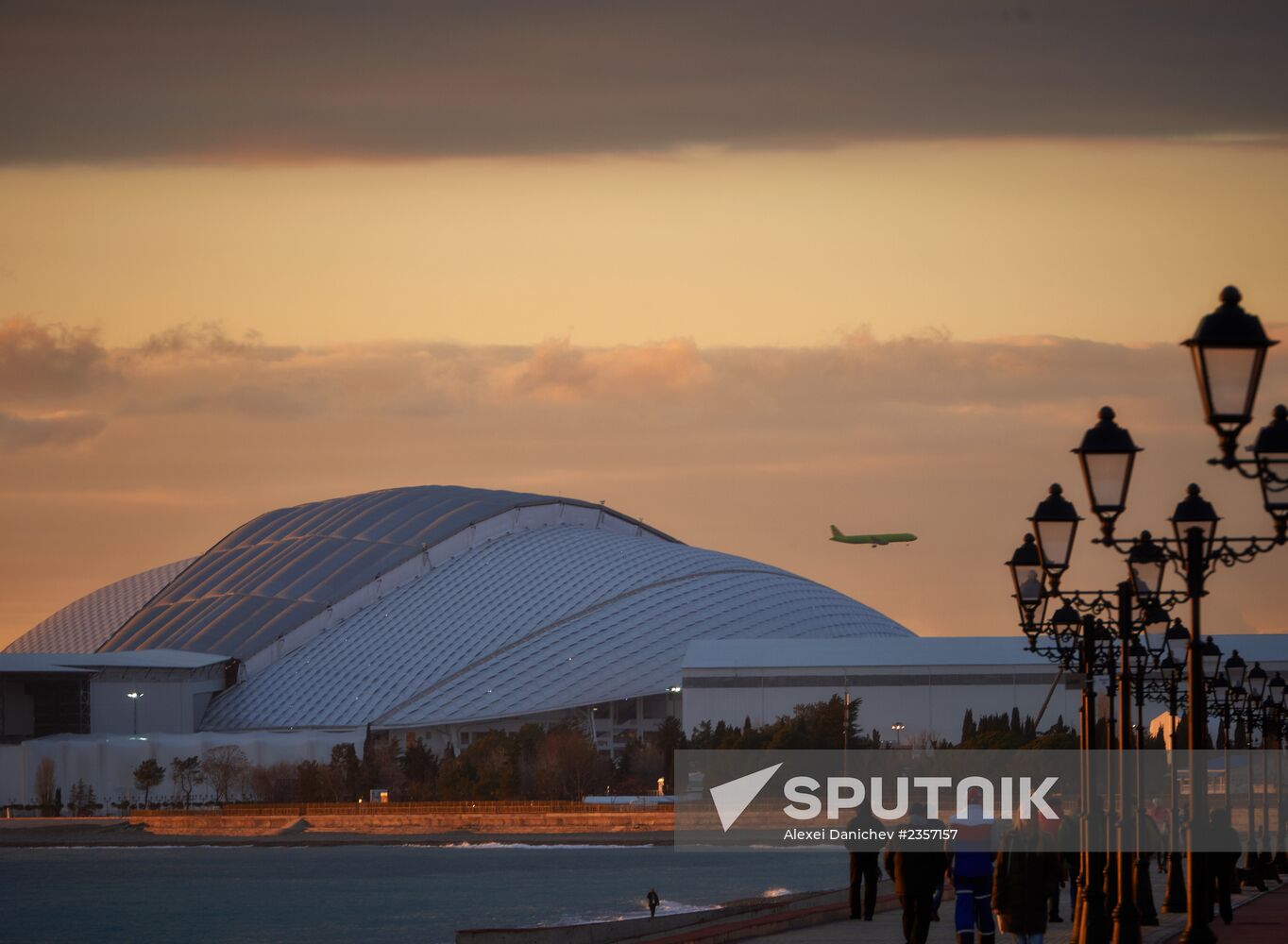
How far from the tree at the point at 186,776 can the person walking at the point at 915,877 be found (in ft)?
345

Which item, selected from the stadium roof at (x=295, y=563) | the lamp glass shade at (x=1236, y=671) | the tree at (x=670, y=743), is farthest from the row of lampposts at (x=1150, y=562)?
the stadium roof at (x=295, y=563)

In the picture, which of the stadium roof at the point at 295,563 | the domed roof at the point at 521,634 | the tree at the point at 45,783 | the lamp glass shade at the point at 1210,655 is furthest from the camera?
the stadium roof at the point at 295,563

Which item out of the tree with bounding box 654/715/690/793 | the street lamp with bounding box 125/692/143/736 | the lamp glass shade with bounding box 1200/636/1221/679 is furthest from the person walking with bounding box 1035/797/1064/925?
the street lamp with bounding box 125/692/143/736

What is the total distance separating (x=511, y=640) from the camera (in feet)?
446

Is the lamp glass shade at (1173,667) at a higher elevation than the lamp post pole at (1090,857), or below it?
higher

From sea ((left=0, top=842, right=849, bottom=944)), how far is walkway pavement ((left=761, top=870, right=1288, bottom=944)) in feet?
89.8

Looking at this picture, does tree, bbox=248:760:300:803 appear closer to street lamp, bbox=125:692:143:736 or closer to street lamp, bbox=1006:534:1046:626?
street lamp, bbox=125:692:143:736

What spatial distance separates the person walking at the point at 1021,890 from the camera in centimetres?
2047

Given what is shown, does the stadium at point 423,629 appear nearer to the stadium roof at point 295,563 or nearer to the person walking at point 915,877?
the stadium roof at point 295,563

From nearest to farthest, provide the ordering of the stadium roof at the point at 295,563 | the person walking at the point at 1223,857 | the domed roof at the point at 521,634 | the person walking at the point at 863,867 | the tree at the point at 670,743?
the person walking at the point at 863,867, the person walking at the point at 1223,857, the tree at the point at 670,743, the domed roof at the point at 521,634, the stadium roof at the point at 295,563

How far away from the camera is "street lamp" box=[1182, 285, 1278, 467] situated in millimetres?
13453

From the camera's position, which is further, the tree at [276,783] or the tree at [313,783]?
the tree at [276,783]

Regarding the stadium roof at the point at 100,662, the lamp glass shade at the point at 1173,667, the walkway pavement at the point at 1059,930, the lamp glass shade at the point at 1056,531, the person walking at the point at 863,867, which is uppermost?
the stadium roof at the point at 100,662

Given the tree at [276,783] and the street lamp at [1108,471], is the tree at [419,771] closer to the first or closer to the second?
the tree at [276,783]
